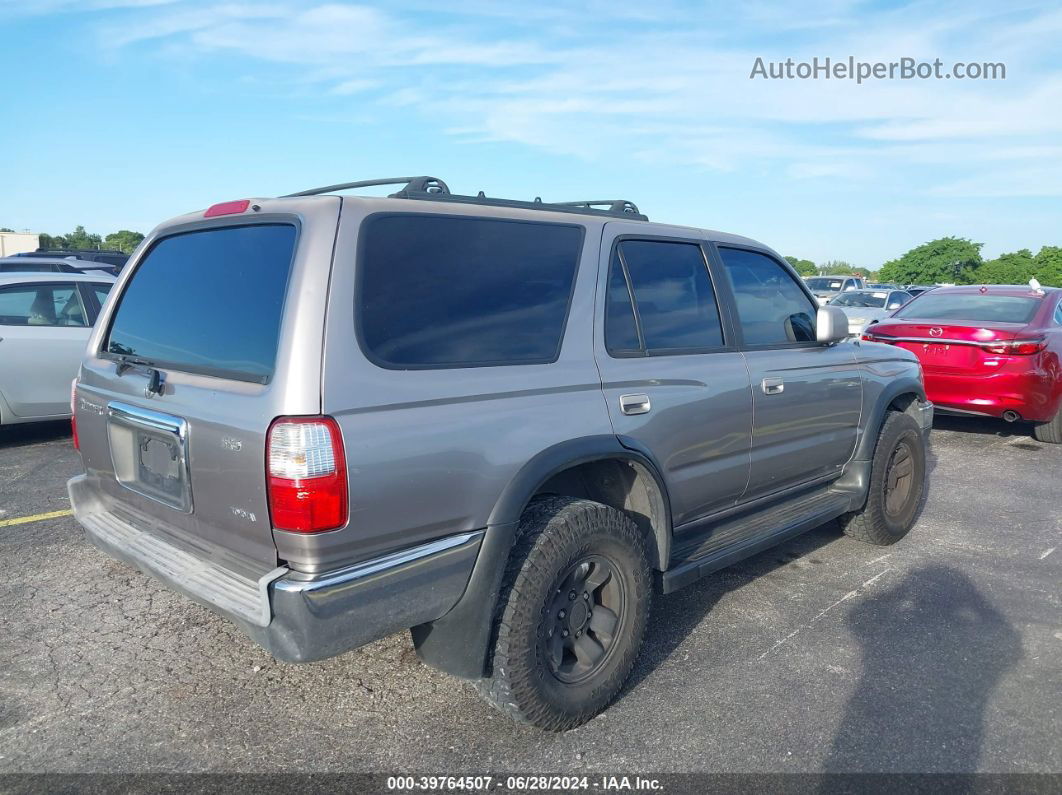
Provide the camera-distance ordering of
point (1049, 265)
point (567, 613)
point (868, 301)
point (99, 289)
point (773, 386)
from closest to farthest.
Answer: point (567, 613)
point (773, 386)
point (99, 289)
point (868, 301)
point (1049, 265)

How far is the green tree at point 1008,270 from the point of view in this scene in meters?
51.2

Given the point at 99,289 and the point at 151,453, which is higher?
the point at 99,289

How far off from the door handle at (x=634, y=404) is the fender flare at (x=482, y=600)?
1.48 ft

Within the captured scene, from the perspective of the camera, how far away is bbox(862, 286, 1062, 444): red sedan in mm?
7125

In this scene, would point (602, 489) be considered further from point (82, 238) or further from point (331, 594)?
point (82, 238)

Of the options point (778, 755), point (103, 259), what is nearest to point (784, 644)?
point (778, 755)

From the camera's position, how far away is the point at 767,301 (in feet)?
13.5

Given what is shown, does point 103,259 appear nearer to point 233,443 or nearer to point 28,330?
point 28,330

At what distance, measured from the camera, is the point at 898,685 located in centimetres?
319

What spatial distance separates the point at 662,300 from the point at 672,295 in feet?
0.33

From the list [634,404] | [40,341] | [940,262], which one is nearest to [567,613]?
[634,404]

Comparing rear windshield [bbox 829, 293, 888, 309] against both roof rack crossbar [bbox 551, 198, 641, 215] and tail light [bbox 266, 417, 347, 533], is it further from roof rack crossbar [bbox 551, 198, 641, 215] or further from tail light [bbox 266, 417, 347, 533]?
tail light [bbox 266, 417, 347, 533]

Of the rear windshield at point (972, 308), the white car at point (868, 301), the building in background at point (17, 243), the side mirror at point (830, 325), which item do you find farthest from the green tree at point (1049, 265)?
the building in background at point (17, 243)

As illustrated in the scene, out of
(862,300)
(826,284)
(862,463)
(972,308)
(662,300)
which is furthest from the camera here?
(826,284)
